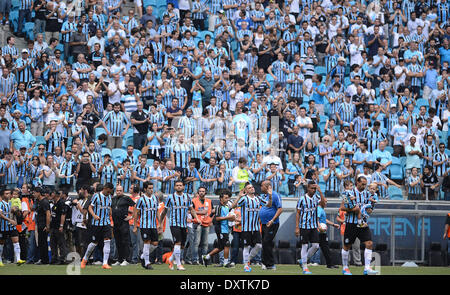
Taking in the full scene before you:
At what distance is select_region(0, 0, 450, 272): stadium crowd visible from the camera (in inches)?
829

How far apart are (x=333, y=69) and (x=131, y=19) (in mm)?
6796

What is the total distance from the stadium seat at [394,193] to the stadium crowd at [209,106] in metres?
0.03

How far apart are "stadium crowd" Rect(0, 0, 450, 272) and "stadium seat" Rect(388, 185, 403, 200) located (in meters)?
0.03

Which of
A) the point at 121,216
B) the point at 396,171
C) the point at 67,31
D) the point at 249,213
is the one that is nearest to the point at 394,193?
the point at 396,171

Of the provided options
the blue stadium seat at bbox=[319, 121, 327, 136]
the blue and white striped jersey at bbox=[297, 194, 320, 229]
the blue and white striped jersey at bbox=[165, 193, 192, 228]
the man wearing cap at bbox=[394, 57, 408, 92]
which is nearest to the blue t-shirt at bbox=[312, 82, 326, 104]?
the blue stadium seat at bbox=[319, 121, 327, 136]

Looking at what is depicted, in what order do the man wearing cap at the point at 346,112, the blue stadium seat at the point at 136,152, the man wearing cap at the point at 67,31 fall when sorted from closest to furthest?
the blue stadium seat at the point at 136,152 → the man wearing cap at the point at 346,112 → the man wearing cap at the point at 67,31

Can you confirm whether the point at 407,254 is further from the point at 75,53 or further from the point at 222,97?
the point at 75,53

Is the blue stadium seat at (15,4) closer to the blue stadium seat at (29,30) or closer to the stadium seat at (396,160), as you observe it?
the blue stadium seat at (29,30)

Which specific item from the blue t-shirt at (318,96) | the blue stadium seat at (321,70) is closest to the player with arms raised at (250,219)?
the blue t-shirt at (318,96)

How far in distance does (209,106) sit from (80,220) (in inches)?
241

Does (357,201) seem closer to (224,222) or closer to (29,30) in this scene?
(224,222)

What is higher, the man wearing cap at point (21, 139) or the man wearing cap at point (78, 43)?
the man wearing cap at point (78, 43)

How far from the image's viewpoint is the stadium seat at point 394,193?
2228 centimetres

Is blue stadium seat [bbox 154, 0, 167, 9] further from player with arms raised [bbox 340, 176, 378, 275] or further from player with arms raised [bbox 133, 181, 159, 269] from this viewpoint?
player with arms raised [bbox 340, 176, 378, 275]
